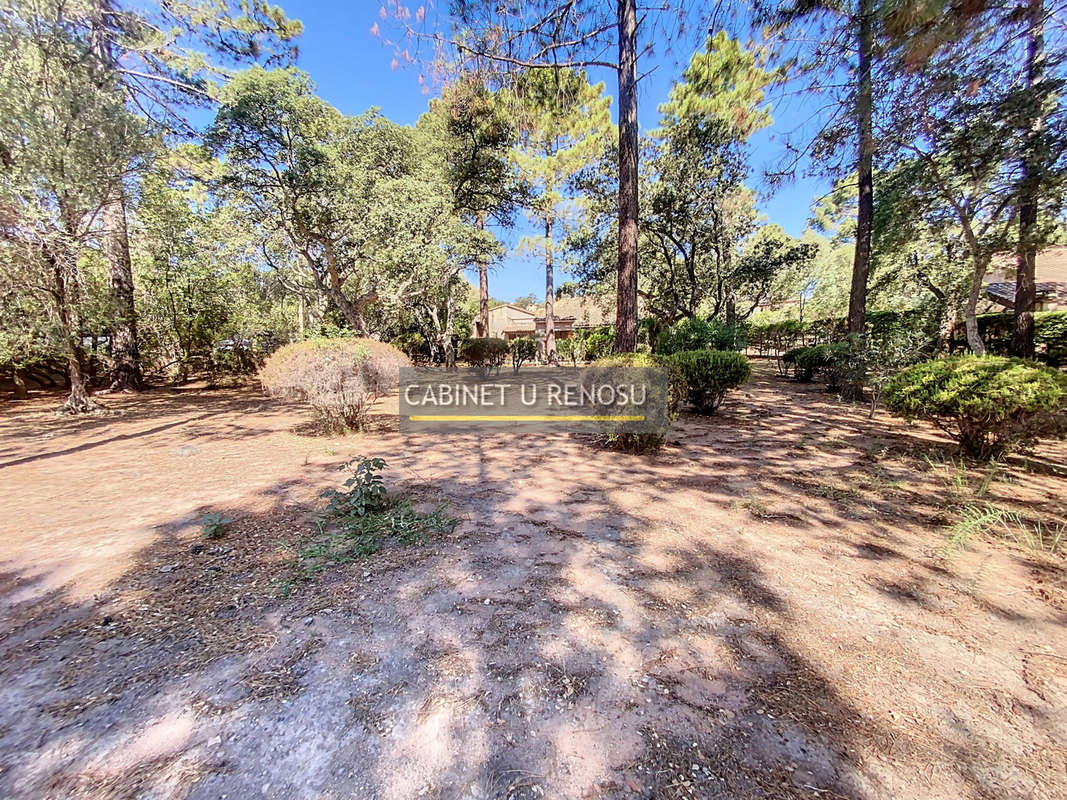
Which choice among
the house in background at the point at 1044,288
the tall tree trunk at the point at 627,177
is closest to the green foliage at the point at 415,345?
the tall tree trunk at the point at 627,177

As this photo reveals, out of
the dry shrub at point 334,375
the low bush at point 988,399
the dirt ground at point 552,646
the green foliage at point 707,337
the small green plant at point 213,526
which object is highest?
the green foliage at point 707,337

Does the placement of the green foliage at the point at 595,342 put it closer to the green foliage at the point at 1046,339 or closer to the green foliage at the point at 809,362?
the green foliage at the point at 809,362

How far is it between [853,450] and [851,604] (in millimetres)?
3561

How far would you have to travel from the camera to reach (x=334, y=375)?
538 centimetres

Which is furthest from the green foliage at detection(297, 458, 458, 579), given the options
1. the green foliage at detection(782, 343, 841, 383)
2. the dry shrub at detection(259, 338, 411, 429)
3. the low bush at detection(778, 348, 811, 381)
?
the low bush at detection(778, 348, 811, 381)

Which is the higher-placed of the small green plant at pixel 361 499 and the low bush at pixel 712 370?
the low bush at pixel 712 370

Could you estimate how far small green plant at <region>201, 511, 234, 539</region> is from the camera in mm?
2732

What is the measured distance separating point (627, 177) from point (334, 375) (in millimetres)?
4968

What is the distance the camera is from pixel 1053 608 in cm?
198

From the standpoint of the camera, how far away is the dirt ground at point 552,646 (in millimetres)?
1241

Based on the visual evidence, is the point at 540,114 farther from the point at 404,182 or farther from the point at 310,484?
the point at 310,484

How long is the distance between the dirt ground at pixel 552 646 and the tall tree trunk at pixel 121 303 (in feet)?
18.9

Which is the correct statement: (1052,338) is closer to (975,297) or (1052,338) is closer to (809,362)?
(975,297)

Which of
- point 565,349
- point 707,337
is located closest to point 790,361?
point 707,337
